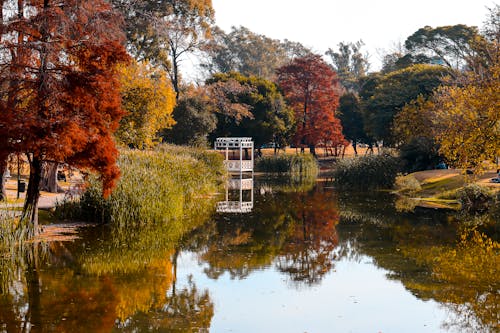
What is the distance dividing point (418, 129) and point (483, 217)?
1954 centimetres

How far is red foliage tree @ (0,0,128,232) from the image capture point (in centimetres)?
1488

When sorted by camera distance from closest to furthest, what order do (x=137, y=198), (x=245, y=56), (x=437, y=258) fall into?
(x=437, y=258) → (x=137, y=198) → (x=245, y=56)

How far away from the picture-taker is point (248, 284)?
1258 centimetres

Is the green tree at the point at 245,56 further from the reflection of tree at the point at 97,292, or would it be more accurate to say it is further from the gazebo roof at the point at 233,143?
the reflection of tree at the point at 97,292

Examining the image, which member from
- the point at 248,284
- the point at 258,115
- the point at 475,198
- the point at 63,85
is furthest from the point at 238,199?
the point at 258,115

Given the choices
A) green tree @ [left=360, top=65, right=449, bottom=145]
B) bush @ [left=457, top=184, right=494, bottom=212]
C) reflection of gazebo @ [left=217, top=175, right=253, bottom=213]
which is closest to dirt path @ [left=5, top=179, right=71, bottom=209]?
reflection of gazebo @ [left=217, top=175, right=253, bottom=213]

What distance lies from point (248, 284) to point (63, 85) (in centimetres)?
649

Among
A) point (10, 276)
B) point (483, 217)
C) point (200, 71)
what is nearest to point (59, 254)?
point (10, 276)

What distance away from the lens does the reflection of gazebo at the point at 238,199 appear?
25.1 metres

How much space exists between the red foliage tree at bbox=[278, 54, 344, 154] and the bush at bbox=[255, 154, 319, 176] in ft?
21.5

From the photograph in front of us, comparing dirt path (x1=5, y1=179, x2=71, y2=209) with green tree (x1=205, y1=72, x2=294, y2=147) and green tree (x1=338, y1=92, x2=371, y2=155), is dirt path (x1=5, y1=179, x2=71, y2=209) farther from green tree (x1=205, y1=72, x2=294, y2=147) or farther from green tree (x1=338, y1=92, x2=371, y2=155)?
green tree (x1=338, y1=92, x2=371, y2=155)

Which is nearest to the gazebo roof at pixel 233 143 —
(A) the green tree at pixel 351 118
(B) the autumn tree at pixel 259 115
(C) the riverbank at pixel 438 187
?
(B) the autumn tree at pixel 259 115

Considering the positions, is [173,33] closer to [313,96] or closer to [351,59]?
[313,96]

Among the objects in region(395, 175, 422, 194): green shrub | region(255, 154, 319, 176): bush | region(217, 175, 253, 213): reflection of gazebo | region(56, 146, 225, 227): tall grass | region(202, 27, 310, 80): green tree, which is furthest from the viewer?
region(202, 27, 310, 80): green tree
